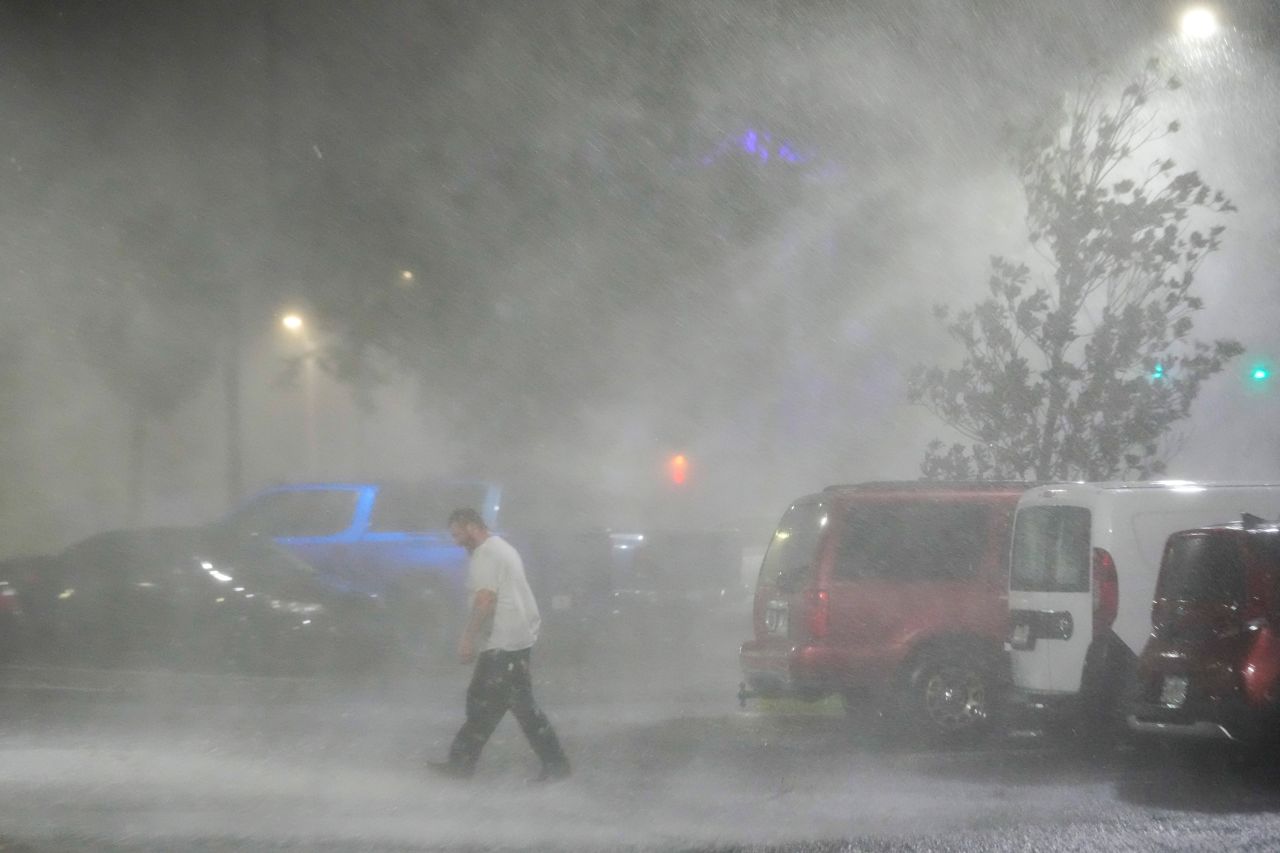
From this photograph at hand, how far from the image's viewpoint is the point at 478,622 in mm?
6051

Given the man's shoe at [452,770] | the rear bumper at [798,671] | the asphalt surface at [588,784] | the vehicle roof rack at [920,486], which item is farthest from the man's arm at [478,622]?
the vehicle roof rack at [920,486]

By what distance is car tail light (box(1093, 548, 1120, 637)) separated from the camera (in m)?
6.79

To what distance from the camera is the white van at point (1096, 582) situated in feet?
22.4

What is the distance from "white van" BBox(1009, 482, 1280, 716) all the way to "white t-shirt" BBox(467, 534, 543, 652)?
2882mm

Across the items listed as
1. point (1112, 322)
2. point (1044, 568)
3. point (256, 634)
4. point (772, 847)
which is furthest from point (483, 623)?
point (1112, 322)

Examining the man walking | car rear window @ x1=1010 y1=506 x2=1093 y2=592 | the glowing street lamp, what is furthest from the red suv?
the glowing street lamp

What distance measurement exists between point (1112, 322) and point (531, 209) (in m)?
8.81

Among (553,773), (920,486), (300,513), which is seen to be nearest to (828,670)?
(920,486)

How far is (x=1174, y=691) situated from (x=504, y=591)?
3145 millimetres

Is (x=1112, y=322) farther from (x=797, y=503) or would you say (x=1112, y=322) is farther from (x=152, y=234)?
(x=152, y=234)

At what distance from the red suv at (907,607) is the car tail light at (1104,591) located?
2.42ft

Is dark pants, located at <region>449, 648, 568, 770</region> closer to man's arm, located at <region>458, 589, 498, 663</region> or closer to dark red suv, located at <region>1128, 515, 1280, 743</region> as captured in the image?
man's arm, located at <region>458, 589, 498, 663</region>

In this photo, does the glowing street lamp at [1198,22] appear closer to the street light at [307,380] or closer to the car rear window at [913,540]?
the car rear window at [913,540]

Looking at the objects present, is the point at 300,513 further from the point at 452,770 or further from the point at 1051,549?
the point at 1051,549
